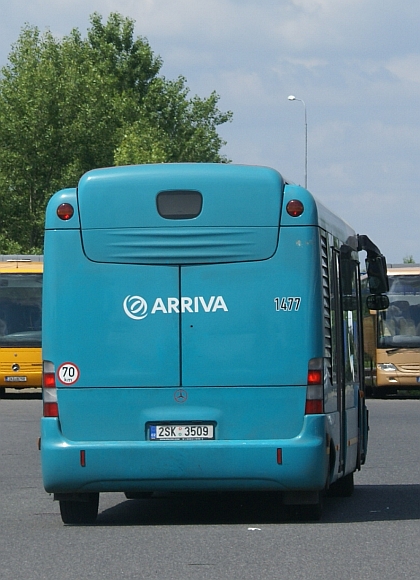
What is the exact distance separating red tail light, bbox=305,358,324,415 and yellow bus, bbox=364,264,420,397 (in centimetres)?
2349

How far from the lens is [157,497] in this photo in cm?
1376

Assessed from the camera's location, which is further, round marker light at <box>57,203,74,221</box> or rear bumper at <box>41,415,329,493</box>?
round marker light at <box>57,203,74,221</box>

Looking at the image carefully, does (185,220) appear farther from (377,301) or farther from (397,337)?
(397,337)

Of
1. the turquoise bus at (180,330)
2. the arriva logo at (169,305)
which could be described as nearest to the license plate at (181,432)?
the turquoise bus at (180,330)

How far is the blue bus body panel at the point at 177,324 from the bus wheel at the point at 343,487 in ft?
7.91

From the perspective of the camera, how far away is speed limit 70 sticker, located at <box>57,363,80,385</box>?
1095cm

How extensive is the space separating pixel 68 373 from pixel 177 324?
2.91ft

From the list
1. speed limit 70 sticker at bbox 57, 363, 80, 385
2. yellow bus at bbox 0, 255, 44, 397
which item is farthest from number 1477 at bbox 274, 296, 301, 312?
yellow bus at bbox 0, 255, 44, 397

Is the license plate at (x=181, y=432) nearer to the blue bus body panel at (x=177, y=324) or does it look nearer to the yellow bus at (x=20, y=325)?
the blue bus body panel at (x=177, y=324)

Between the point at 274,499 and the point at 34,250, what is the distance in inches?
1984

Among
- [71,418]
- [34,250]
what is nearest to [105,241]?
[71,418]

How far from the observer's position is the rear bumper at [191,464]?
35.2 ft

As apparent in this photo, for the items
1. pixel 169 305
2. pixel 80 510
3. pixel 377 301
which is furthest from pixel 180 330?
pixel 377 301

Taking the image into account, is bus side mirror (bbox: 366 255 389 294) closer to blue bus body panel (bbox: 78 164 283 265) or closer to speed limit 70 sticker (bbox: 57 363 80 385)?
blue bus body panel (bbox: 78 164 283 265)
